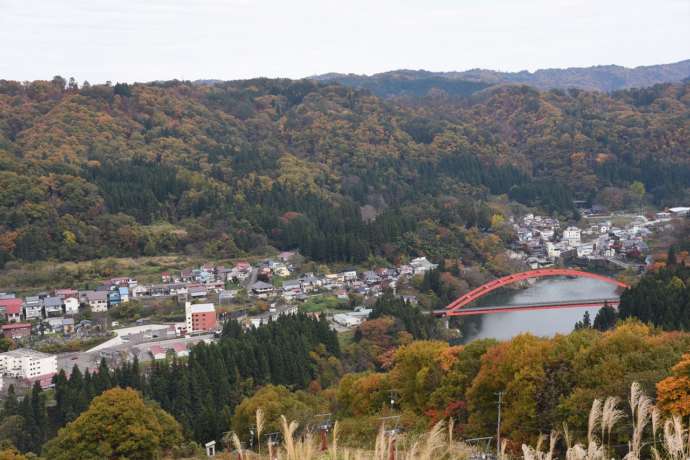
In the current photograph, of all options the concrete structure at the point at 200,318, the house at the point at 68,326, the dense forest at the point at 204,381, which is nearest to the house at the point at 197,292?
the concrete structure at the point at 200,318

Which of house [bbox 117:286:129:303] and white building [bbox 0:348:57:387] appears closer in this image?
white building [bbox 0:348:57:387]

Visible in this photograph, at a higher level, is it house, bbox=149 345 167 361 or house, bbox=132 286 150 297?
house, bbox=132 286 150 297

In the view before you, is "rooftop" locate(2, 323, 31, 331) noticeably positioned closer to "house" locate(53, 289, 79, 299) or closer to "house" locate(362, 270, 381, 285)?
"house" locate(53, 289, 79, 299)

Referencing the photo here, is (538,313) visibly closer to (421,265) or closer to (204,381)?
(421,265)

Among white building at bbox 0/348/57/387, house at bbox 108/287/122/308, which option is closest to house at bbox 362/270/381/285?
house at bbox 108/287/122/308

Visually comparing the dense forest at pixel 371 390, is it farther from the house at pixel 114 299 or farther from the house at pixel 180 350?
the house at pixel 114 299

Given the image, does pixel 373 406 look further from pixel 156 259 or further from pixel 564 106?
pixel 564 106

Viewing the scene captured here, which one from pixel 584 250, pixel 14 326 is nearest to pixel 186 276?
pixel 14 326
